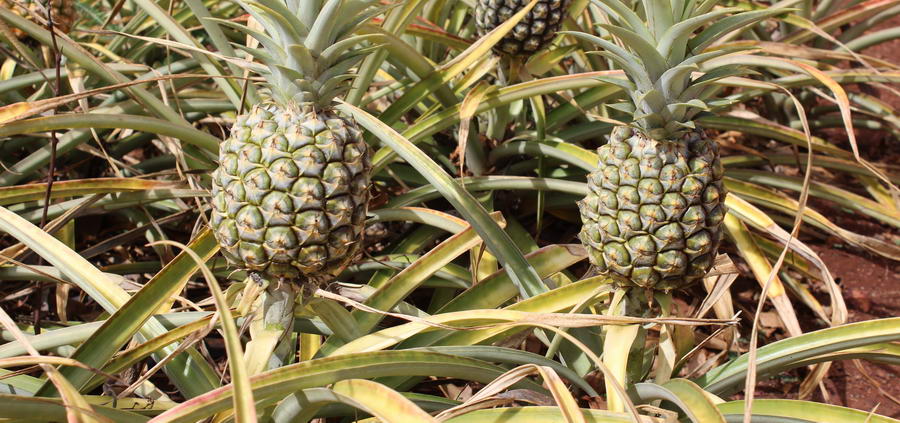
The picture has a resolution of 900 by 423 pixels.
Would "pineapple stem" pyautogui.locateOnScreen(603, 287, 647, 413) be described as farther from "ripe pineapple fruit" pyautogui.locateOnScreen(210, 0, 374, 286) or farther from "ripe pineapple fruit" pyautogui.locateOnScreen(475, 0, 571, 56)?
"ripe pineapple fruit" pyautogui.locateOnScreen(475, 0, 571, 56)

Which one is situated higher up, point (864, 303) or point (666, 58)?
point (666, 58)

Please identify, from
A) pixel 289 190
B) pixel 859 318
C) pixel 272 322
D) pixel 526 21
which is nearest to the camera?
pixel 289 190

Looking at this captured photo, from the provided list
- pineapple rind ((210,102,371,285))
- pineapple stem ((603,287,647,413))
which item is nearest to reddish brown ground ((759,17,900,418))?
pineapple stem ((603,287,647,413))

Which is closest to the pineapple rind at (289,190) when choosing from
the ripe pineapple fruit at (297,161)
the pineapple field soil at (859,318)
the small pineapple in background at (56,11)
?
the ripe pineapple fruit at (297,161)

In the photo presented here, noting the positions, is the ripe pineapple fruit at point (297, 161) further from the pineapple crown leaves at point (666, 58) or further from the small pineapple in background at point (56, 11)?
the small pineapple in background at point (56, 11)

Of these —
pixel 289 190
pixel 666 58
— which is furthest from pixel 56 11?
pixel 666 58

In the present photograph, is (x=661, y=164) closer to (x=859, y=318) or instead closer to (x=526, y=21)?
(x=526, y=21)

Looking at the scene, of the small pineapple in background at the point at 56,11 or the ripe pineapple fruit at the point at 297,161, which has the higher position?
the small pineapple in background at the point at 56,11

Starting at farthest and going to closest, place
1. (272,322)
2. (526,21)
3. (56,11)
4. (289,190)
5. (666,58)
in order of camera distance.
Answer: (56,11) → (526,21) → (272,322) → (666,58) → (289,190)
